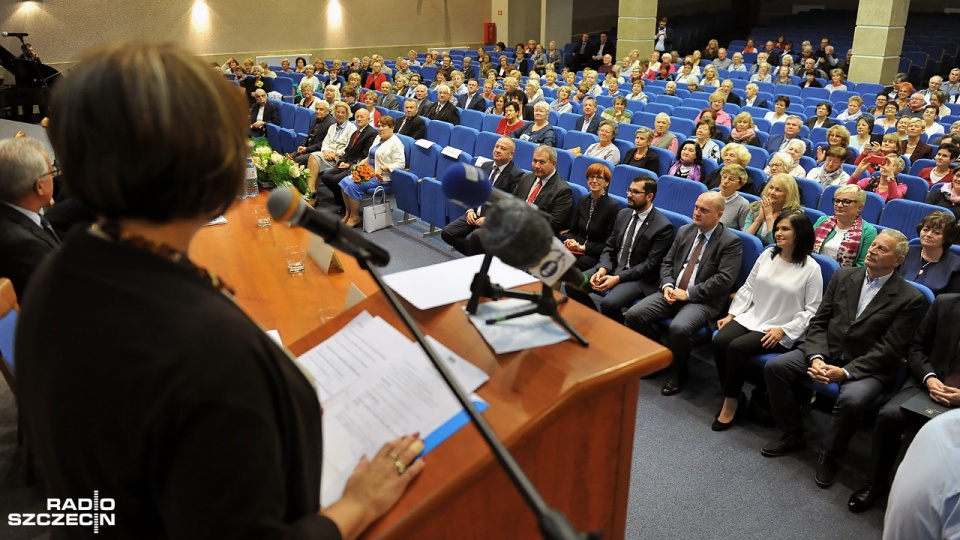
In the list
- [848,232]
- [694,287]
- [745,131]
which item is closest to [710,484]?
[694,287]

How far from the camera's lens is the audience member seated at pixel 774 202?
452cm

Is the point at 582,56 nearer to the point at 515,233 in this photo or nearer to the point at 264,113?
the point at 264,113

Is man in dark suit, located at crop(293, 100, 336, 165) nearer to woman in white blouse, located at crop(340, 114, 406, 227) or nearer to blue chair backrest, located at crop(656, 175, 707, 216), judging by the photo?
woman in white blouse, located at crop(340, 114, 406, 227)

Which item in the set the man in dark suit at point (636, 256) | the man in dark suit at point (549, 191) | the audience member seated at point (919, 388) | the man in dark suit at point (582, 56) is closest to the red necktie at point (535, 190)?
the man in dark suit at point (549, 191)

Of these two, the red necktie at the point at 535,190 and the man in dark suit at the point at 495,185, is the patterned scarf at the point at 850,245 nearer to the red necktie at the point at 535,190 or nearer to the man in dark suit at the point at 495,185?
the red necktie at the point at 535,190

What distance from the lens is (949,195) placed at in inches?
197

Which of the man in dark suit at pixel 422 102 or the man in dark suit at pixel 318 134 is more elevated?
the man in dark suit at pixel 422 102

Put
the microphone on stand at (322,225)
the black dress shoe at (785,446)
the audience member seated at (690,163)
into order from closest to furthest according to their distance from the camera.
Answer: the microphone on stand at (322,225) < the black dress shoe at (785,446) < the audience member seated at (690,163)

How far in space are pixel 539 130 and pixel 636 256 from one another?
3618mm

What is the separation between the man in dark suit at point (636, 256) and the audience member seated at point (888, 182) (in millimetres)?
2373

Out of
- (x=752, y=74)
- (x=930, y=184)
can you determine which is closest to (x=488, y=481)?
(x=930, y=184)

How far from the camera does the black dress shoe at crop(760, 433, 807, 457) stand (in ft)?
10.7

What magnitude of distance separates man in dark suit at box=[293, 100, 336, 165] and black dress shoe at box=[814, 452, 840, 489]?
21.6 feet

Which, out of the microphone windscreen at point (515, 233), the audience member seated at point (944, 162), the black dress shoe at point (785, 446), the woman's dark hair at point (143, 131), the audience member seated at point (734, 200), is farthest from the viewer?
the audience member seated at point (944, 162)
